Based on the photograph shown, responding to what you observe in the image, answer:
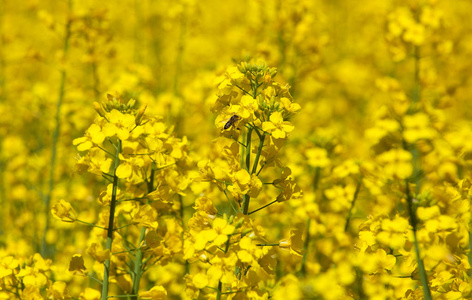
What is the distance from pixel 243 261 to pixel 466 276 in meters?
1.11

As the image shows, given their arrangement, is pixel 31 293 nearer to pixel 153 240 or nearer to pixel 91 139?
pixel 153 240

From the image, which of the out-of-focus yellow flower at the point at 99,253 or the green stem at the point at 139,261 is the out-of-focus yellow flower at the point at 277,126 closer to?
the green stem at the point at 139,261

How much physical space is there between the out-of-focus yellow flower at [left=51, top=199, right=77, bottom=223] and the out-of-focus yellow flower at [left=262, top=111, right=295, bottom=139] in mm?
1056

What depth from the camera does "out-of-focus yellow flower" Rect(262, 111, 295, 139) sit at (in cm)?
229

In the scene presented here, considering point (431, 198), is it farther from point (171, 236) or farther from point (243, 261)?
point (171, 236)

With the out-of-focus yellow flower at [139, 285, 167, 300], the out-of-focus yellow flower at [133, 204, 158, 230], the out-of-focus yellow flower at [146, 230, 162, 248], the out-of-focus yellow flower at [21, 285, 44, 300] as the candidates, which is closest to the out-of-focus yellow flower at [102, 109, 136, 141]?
the out-of-focus yellow flower at [133, 204, 158, 230]

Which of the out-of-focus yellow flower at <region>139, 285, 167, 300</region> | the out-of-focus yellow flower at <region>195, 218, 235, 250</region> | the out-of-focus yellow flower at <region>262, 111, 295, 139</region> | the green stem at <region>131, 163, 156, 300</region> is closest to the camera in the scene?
the out-of-focus yellow flower at <region>195, 218, 235, 250</region>

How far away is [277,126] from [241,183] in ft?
1.02

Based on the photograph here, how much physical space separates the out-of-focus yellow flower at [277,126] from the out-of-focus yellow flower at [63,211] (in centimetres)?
106

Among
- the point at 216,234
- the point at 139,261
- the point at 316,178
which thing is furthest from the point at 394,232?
the point at 316,178

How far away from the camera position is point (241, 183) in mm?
2244

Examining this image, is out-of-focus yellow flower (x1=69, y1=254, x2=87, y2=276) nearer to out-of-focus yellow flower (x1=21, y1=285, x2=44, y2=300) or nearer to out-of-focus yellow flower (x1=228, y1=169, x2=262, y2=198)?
out-of-focus yellow flower (x1=21, y1=285, x2=44, y2=300)

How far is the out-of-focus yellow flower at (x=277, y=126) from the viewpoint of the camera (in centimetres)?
229

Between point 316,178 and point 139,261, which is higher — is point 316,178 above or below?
above
